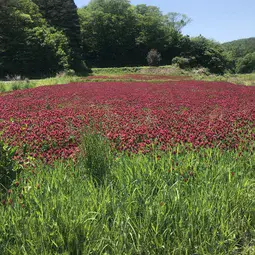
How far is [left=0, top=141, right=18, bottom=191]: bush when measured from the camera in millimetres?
3342

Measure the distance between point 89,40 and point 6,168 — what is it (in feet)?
219

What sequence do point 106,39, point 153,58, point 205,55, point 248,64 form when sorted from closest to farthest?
1. point 153,58
2. point 205,55
3. point 106,39
4. point 248,64

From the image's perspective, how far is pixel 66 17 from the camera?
53219 mm

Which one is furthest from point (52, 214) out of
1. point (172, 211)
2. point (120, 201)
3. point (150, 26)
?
point (150, 26)

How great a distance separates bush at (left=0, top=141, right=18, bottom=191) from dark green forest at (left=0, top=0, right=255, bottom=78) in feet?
121

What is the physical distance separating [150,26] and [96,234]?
241 feet

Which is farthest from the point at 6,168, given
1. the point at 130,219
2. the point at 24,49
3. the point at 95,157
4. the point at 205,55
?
the point at 205,55

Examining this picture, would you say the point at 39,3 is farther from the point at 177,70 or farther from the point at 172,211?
the point at 172,211

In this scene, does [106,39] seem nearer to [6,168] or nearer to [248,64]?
[6,168]

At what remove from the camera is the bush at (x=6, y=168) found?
334cm

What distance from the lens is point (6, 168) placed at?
3344 mm

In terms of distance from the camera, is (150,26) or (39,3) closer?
(39,3)

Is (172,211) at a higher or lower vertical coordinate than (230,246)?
higher

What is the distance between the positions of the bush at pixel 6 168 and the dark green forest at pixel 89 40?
36.8 m
